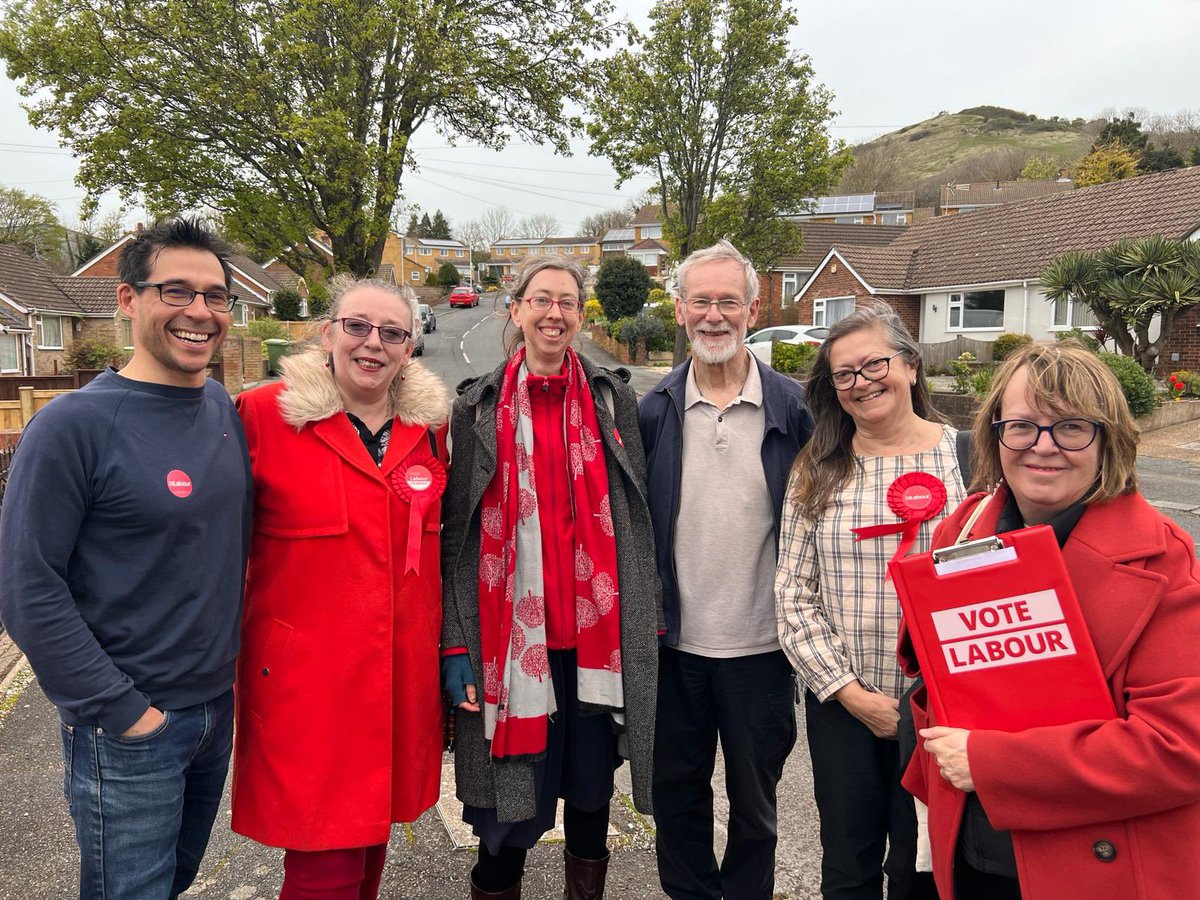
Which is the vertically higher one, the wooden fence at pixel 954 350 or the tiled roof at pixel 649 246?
the tiled roof at pixel 649 246

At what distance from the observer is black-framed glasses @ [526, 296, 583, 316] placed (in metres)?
2.62

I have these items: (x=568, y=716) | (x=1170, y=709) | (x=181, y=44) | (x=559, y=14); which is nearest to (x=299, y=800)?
(x=568, y=716)

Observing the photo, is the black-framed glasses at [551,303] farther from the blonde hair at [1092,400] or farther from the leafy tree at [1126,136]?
the leafy tree at [1126,136]

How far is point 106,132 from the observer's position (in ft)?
59.0

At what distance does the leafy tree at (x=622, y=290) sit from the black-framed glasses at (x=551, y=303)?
31075mm

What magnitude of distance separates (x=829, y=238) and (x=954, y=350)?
1625 cm

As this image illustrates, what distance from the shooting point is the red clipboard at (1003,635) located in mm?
1500

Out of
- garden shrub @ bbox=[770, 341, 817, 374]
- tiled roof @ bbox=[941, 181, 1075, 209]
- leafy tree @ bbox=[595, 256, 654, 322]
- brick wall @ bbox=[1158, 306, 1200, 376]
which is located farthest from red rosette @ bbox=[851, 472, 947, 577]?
tiled roof @ bbox=[941, 181, 1075, 209]

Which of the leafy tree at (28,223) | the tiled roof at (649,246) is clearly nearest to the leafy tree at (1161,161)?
the tiled roof at (649,246)

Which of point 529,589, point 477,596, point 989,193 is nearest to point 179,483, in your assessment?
point 477,596

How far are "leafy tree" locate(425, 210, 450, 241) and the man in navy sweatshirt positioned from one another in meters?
115

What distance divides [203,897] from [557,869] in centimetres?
128

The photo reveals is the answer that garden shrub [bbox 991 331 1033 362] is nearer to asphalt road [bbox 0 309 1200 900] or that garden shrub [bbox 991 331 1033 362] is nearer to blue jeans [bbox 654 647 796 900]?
asphalt road [bbox 0 309 1200 900]

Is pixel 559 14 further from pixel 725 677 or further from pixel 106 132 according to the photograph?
pixel 725 677
